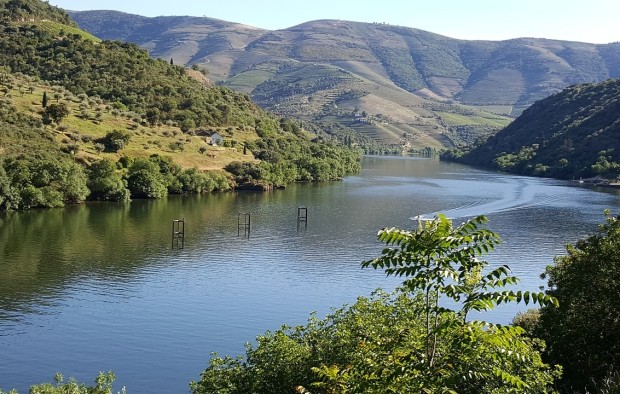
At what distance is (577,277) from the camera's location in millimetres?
30953

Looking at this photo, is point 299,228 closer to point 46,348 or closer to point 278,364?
point 46,348

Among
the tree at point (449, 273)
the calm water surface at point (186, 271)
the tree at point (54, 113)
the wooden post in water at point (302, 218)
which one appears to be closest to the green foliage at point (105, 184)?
the calm water surface at point (186, 271)

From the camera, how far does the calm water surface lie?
39478mm

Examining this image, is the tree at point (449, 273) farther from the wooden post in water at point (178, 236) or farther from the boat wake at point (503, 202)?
the boat wake at point (503, 202)

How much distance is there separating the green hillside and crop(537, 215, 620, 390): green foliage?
258 ft

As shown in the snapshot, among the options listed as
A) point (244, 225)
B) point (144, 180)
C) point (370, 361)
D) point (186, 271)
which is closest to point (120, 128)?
point (144, 180)

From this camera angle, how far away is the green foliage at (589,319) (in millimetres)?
27547

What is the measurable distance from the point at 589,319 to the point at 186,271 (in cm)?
4013

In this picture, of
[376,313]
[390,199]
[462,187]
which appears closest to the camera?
[376,313]

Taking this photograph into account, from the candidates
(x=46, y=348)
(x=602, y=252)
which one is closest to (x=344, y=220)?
(x=46, y=348)

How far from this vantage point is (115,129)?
4811 inches

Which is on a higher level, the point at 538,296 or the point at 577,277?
the point at 538,296

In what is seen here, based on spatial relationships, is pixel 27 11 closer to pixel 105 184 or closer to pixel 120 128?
pixel 120 128

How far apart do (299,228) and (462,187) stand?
69.2 m
